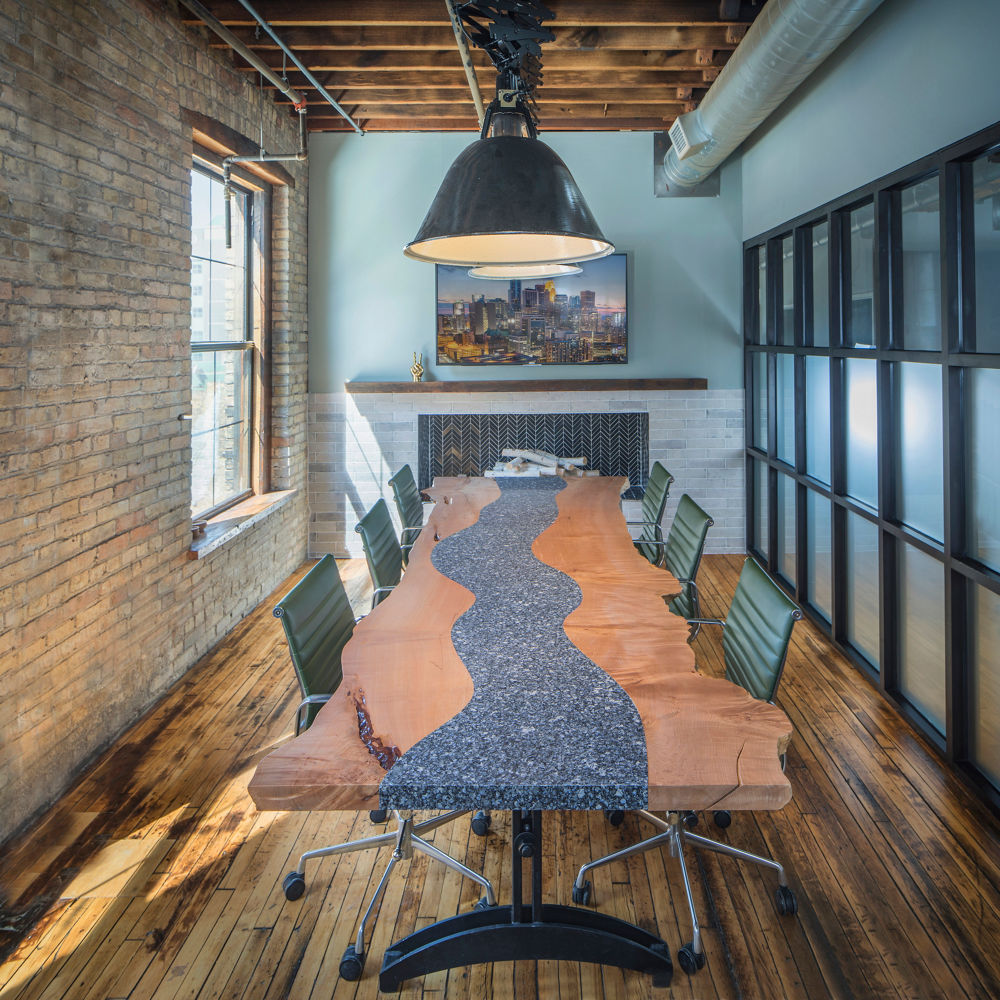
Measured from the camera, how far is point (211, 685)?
4.75 m

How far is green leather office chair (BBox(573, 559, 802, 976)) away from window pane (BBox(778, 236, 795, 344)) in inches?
139

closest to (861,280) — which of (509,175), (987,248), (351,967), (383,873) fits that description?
(987,248)

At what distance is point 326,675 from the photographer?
3018mm

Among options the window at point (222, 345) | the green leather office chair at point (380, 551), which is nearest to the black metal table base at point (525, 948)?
the green leather office chair at point (380, 551)

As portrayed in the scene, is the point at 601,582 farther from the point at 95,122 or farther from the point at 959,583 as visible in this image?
the point at 95,122

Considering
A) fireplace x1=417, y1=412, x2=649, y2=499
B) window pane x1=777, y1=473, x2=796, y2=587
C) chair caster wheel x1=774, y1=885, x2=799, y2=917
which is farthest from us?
fireplace x1=417, y1=412, x2=649, y2=499

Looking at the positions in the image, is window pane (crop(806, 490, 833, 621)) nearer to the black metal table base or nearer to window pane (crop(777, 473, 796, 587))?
window pane (crop(777, 473, 796, 587))

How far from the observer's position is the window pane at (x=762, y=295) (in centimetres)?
696

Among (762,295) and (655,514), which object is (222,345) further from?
(762,295)

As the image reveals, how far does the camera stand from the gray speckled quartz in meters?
1.95

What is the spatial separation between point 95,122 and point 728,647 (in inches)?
131

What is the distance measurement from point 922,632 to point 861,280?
1.86 m

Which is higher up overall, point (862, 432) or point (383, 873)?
point (862, 432)

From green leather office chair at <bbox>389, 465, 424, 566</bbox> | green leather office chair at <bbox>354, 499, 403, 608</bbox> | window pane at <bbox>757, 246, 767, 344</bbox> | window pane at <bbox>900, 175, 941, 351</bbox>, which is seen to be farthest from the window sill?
window pane at <bbox>757, 246, 767, 344</bbox>
